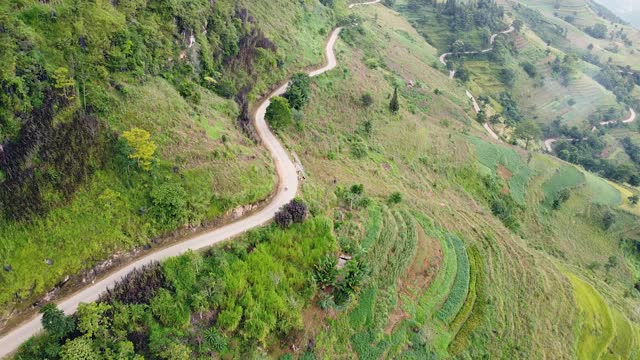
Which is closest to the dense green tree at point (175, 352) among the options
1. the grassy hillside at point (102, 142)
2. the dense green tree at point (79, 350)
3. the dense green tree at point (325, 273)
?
the dense green tree at point (79, 350)

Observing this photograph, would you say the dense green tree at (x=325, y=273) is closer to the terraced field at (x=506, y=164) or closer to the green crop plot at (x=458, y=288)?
the green crop plot at (x=458, y=288)

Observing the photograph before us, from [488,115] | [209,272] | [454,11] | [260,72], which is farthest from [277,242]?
[454,11]

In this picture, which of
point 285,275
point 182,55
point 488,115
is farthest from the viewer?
point 488,115

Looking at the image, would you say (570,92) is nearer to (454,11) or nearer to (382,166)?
(454,11)

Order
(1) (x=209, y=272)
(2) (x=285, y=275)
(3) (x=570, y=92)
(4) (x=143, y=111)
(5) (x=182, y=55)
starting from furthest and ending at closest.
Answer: (3) (x=570, y=92) → (5) (x=182, y=55) → (4) (x=143, y=111) → (2) (x=285, y=275) → (1) (x=209, y=272)

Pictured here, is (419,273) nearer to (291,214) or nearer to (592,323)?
(291,214)

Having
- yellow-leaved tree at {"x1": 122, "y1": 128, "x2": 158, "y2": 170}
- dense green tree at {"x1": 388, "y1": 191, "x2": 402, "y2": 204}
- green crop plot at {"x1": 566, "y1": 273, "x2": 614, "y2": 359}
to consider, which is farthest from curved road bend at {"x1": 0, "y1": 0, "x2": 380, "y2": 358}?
green crop plot at {"x1": 566, "y1": 273, "x2": 614, "y2": 359}

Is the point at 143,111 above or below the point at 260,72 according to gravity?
above
